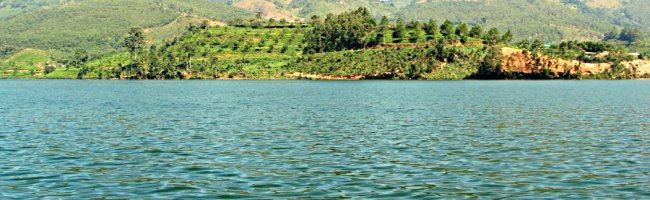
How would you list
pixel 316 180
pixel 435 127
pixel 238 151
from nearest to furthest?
pixel 316 180 → pixel 238 151 → pixel 435 127

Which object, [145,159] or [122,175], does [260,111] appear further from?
[122,175]

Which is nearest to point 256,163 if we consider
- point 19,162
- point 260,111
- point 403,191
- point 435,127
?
point 403,191

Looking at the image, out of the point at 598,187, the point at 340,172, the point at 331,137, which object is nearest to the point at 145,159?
the point at 340,172

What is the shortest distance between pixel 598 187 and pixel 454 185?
6.86 m

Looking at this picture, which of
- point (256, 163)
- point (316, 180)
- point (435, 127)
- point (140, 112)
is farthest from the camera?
point (140, 112)

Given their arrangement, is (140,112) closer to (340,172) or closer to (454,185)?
(340,172)

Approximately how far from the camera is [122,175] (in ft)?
122

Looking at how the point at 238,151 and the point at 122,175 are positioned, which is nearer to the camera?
the point at 122,175

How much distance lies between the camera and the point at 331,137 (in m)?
55.4

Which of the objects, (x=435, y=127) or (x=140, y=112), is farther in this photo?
(x=140, y=112)

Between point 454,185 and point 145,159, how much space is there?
1963cm

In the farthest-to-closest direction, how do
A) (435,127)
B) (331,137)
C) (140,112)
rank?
(140,112), (435,127), (331,137)

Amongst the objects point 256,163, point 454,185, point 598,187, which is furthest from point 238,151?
point 598,187

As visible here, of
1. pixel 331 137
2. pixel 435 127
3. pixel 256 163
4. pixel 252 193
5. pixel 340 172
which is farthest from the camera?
pixel 435 127
